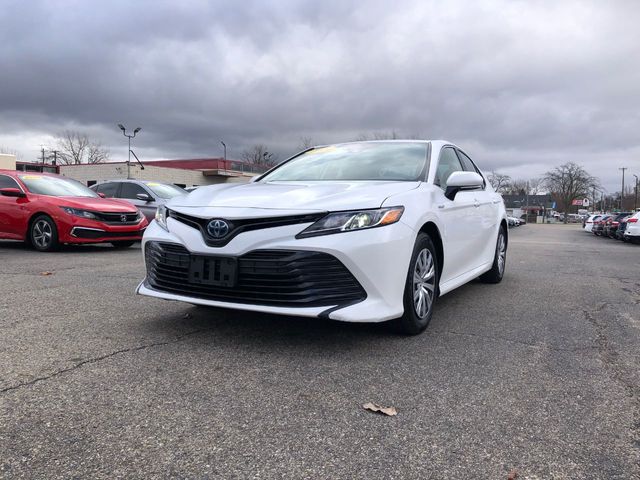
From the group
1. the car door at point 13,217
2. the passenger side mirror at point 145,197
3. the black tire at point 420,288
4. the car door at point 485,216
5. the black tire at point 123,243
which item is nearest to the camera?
the black tire at point 420,288

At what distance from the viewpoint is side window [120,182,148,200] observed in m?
11.6

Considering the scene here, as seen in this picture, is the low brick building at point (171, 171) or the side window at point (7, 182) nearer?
the side window at point (7, 182)

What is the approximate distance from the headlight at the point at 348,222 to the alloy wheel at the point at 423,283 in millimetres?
512

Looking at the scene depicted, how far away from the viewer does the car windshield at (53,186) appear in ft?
30.1

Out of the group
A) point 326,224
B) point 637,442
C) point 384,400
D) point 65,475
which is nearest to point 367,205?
point 326,224

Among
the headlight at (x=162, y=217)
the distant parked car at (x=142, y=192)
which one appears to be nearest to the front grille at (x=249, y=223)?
the headlight at (x=162, y=217)

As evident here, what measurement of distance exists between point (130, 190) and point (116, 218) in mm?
2694

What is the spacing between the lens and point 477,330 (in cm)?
397

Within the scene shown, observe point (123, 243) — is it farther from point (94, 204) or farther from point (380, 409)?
point (380, 409)

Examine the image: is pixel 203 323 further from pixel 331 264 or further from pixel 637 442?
pixel 637 442

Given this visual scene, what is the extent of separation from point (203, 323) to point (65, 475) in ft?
6.82

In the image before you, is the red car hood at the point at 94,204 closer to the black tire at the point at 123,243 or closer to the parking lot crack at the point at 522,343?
the black tire at the point at 123,243

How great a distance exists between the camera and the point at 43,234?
8.81m

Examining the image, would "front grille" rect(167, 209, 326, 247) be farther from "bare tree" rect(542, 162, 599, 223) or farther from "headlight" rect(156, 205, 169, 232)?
"bare tree" rect(542, 162, 599, 223)
